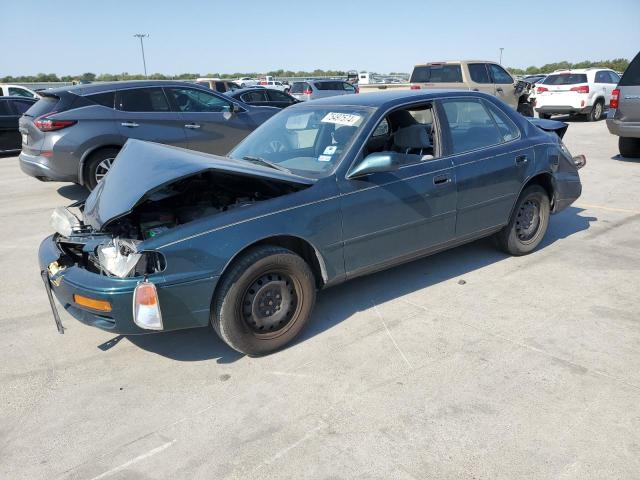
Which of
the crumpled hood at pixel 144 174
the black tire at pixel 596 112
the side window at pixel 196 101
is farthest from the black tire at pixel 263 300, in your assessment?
the black tire at pixel 596 112

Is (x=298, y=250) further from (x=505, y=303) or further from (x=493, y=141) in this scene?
A: (x=493, y=141)

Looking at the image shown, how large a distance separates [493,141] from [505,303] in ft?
4.92

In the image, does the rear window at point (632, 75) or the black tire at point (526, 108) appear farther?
the black tire at point (526, 108)

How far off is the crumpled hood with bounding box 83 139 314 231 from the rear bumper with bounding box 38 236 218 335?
427 millimetres

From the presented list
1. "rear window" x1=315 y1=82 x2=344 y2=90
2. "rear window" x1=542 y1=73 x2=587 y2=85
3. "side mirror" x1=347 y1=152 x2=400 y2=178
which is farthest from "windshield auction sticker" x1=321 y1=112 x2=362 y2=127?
"rear window" x1=315 y1=82 x2=344 y2=90

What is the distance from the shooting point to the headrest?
4398mm

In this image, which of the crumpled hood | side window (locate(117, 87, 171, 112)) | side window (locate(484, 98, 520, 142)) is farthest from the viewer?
side window (locate(117, 87, 171, 112))

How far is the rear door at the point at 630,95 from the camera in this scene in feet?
30.2

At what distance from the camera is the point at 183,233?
305 centimetres

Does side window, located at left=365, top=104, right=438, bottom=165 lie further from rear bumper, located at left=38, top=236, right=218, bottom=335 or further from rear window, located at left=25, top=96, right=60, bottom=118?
rear window, located at left=25, top=96, right=60, bottom=118

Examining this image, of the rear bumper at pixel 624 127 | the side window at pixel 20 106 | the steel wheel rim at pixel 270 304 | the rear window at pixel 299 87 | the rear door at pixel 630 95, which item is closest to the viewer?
the steel wheel rim at pixel 270 304

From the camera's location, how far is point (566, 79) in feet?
55.9

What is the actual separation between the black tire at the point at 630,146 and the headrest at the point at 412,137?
24.8 ft

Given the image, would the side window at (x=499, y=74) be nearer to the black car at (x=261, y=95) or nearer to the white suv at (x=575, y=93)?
the white suv at (x=575, y=93)
